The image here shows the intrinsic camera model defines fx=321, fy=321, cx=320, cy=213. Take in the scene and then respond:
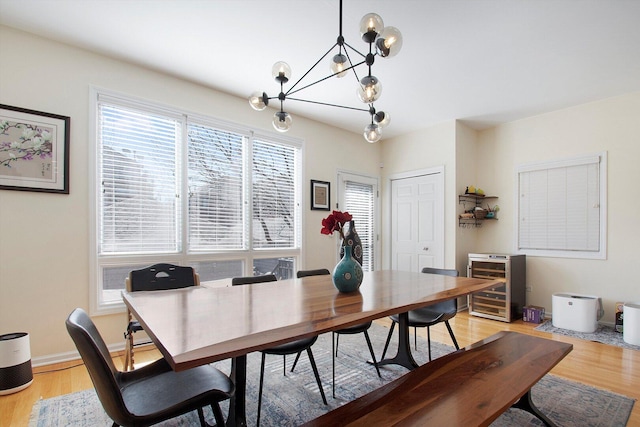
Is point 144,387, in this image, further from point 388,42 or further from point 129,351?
point 388,42

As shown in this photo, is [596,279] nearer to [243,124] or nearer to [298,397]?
[298,397]

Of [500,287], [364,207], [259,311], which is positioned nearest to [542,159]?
[500,287]

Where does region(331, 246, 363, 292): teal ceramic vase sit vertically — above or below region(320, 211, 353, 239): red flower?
below

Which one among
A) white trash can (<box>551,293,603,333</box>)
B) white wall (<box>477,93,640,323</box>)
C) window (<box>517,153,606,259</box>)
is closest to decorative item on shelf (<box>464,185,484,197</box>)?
white wall (<box>477,93,640,323</box>)

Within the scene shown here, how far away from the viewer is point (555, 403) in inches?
82.4

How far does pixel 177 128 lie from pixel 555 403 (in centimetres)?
393

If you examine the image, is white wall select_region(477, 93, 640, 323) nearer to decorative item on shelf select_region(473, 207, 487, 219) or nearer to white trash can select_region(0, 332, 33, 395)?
decorative item on shelf select_region(473, 207, 487, 219)

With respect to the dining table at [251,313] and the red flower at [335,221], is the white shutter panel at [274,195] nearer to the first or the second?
the dining table at [251,313]

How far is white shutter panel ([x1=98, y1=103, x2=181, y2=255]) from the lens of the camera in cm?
296

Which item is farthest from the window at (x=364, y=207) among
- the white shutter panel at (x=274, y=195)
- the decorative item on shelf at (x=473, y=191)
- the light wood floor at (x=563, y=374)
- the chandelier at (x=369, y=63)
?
the chandelier at (x=369, y=63)

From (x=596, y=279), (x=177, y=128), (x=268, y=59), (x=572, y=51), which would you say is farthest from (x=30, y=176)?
(x=596, y=279)

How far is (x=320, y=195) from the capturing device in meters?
4.57

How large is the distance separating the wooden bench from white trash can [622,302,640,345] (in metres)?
2.07

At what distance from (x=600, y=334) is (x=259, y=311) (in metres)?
3.98
